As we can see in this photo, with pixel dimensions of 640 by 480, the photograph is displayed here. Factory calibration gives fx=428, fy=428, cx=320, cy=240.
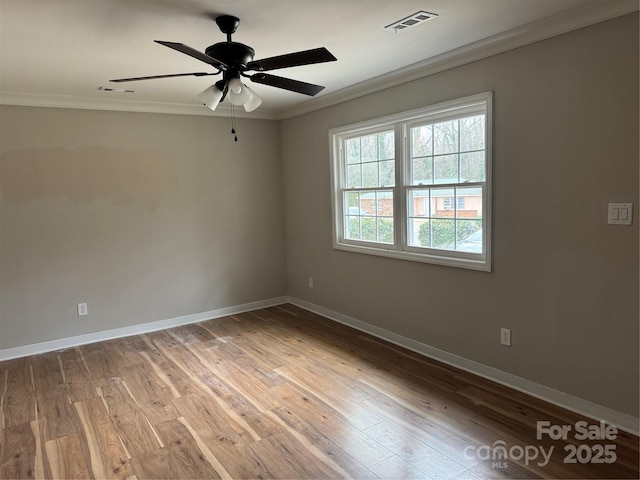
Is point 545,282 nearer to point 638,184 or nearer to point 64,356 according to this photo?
point 638,184

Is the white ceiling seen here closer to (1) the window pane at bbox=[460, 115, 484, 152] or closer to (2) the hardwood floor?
(1) the window pane at bbox=[460, 115, 484, 152]

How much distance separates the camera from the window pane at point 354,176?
14.4 ft

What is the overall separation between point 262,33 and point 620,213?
7.75 feet

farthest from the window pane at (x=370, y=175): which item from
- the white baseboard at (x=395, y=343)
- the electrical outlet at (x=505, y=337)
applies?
the electrical outlet at (x=505, y=337)

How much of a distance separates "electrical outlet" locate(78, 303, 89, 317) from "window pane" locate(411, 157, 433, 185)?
346 cm

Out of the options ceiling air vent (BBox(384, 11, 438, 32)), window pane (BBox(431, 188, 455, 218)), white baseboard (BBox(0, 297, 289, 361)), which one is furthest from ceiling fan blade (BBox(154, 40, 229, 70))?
white baseboard (BBox(0, 297, 289, 361))

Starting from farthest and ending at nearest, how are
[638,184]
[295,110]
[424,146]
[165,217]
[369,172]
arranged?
[295,110] < [165,217] < [369,172] < [424,146] < [638,184]

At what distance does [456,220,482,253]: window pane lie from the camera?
3.27 m

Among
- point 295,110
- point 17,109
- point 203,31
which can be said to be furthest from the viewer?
point 295,110

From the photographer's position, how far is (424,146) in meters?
3.63

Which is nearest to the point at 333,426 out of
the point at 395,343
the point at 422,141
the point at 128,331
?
the point at 395,343

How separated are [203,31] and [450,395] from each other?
2870mm

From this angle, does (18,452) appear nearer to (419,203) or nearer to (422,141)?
(419,203)

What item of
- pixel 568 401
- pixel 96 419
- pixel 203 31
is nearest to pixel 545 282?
pixel 568 401
